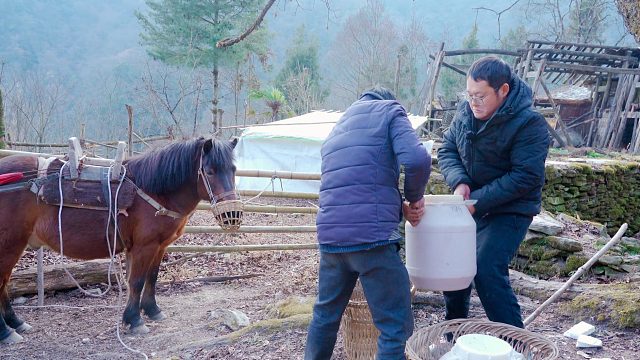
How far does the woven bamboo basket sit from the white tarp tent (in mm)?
9160

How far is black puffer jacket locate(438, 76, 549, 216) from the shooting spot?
2627 millimetres

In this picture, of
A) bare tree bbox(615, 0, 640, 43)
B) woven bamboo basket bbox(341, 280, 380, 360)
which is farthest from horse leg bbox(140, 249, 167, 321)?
bare tree bbox(615, 0, 640, 43)

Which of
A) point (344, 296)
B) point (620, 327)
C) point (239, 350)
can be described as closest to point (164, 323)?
point (239, 350)

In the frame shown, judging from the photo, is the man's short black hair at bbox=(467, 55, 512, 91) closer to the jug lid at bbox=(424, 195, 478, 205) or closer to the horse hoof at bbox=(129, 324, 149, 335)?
the jug lid at bbox=(424, 195, 478, 205)

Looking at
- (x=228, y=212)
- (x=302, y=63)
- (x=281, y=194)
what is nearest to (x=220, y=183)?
(x=228, y=212)

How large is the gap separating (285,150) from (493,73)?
1044cm

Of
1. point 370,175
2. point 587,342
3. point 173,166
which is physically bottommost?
point 587,342

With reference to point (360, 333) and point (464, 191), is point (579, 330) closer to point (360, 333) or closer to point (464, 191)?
point (464, 191)

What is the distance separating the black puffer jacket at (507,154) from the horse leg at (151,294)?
2.64 meters

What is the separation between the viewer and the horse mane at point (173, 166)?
3875 millimetres

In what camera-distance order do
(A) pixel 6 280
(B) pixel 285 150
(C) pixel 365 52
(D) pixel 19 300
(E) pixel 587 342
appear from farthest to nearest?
(C) pixel 365 52
(B) pixel 285 150
(D) pixel 19 300
(A) pixel 6 280
(E) pixel 587 342

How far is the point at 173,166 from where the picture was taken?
3.88m

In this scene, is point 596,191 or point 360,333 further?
point 596,191

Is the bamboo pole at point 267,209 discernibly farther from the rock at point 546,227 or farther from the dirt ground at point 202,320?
the rock at point 546,227
